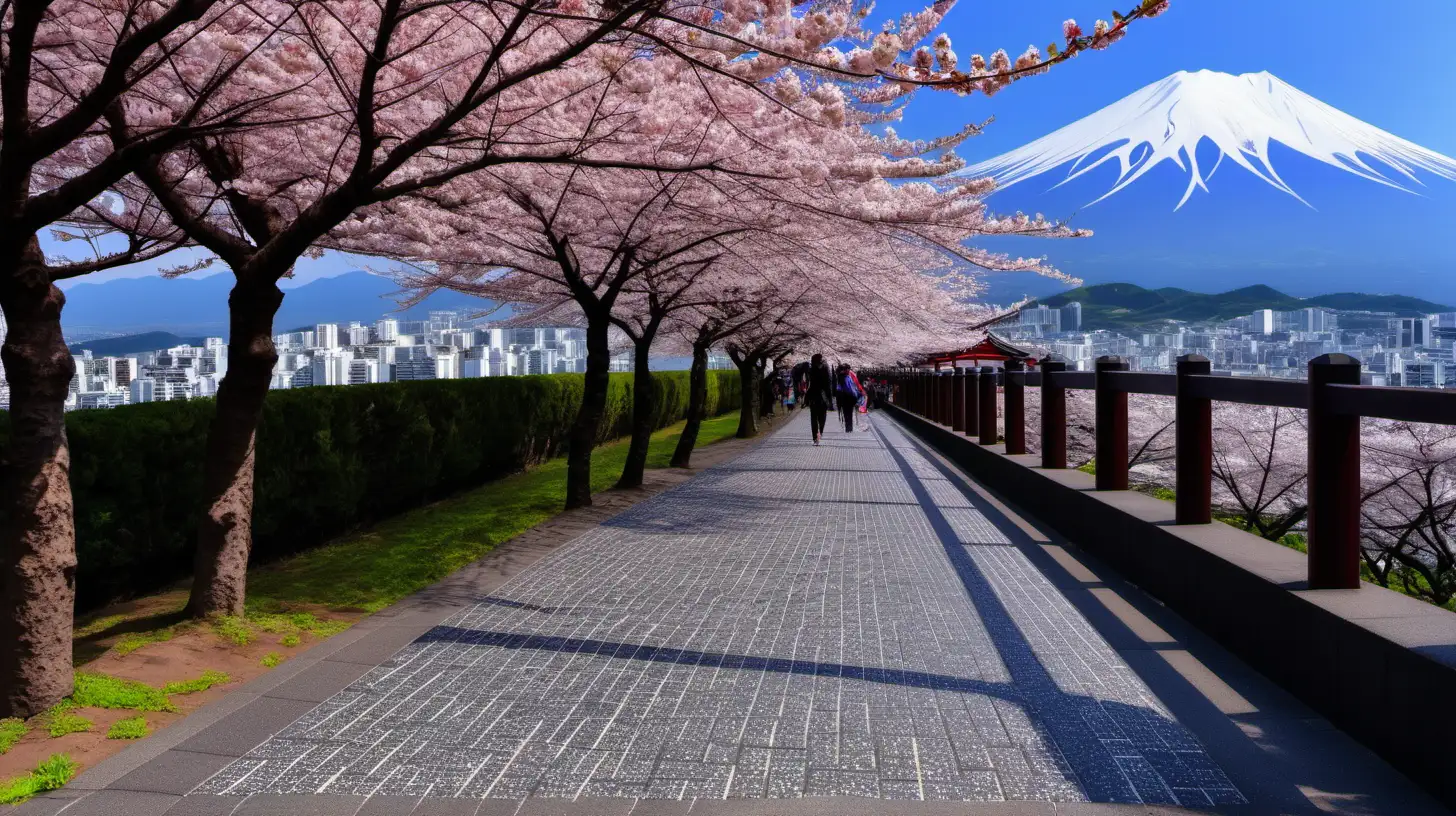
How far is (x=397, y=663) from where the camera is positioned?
17.6 feet

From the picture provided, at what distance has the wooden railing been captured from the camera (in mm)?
4438

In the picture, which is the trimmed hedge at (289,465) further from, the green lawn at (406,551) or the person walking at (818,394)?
the person walking at (818,394)

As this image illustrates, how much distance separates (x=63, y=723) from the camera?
456 centimetres

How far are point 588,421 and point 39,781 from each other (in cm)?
894

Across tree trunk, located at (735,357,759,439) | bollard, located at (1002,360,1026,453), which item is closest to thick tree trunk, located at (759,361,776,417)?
tree trunk, located at (735,357,759,439)

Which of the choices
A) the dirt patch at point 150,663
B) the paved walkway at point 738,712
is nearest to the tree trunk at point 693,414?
the paved walkway at point 738,712

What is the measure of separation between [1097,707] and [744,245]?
8385 mm

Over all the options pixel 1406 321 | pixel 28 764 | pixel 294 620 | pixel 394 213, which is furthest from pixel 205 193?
pixel 1406 321

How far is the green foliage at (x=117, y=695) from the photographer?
4.79 m

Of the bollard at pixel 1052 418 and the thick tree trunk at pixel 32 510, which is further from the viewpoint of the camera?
the bollard at pixel 1052 418

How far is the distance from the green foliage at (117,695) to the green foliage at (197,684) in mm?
63

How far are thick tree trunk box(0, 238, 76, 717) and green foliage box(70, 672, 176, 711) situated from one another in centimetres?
9

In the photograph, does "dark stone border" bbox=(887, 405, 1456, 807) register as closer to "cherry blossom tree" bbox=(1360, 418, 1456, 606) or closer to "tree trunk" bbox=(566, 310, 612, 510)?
"cherry blossom tree" bbox=(1360, 418, 1456, 606)

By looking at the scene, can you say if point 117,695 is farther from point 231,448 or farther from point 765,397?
point 765,397
